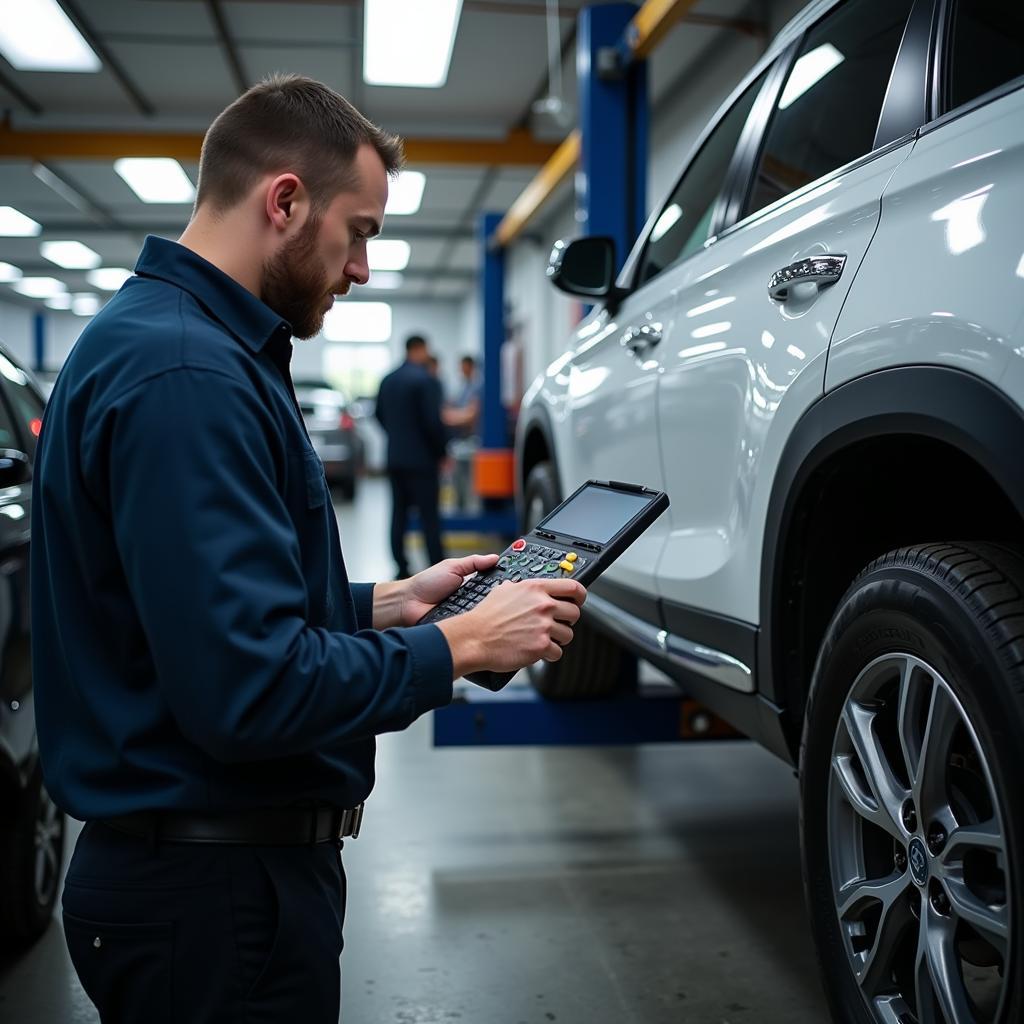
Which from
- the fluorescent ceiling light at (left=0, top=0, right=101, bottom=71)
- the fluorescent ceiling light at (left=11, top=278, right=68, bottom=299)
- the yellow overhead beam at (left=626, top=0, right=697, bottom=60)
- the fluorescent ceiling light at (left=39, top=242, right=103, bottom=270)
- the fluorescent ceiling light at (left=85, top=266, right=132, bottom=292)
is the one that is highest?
the fluorescent ceiling light at (left=11, top=278, right=68, bottom=299)

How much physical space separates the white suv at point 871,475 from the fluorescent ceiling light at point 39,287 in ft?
65.6

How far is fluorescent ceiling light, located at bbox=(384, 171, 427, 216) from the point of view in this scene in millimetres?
11992

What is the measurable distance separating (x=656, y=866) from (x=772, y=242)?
1646 mm

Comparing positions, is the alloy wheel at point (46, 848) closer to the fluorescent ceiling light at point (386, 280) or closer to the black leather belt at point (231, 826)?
the black leather belt at point (231, 826)

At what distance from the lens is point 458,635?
1.16m

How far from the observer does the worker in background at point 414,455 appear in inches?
289

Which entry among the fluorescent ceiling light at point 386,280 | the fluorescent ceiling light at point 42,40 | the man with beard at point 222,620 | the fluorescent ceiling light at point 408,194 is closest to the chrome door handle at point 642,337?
the man with beard at point 222,620

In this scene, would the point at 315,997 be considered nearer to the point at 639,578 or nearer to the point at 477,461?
the point at 639,578

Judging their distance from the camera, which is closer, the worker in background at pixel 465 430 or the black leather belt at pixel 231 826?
the black leather belt at pixel 231 826

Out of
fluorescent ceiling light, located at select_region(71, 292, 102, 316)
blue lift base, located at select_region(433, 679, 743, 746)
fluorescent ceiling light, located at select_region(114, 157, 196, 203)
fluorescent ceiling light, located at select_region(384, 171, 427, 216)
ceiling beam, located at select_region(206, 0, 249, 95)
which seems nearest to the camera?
blue lift base, located at select_region(433, 679, 743, 746)

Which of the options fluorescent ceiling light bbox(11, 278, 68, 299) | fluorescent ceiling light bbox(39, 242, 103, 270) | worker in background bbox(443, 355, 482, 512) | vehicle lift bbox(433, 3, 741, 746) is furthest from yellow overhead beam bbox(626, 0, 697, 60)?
fluorescent ceiling light bbox(11, 278, 68, 299)

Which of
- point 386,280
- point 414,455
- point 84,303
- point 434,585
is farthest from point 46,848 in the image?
point 84,303

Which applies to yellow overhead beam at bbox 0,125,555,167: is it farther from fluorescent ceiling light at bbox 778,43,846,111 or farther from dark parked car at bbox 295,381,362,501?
fluorescent ceiling light at bbox 778,43,846,111

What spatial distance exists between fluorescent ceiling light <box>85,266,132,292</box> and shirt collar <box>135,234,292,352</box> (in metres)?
18.2
